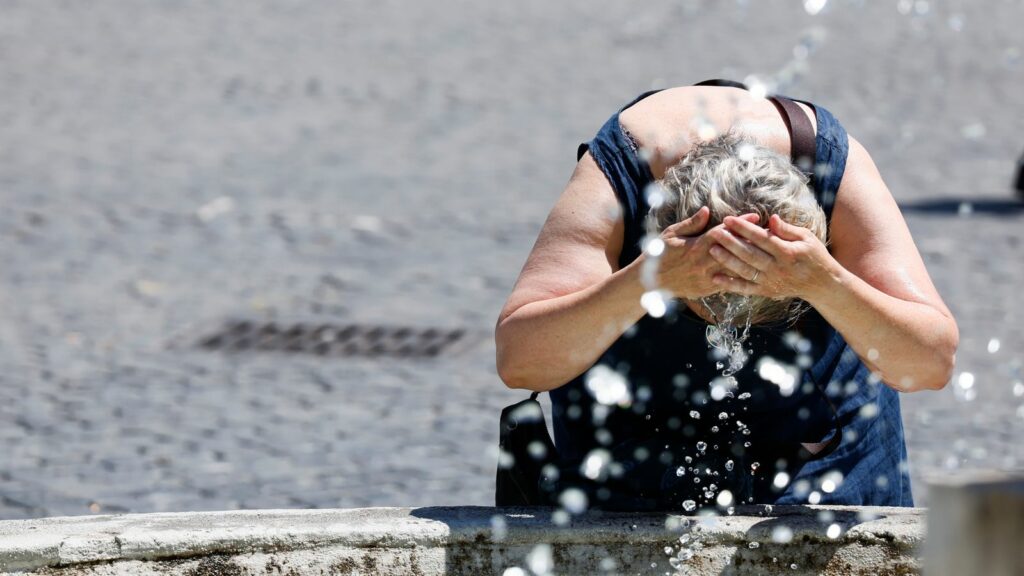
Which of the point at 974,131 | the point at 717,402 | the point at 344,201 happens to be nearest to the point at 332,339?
the point at 344,201

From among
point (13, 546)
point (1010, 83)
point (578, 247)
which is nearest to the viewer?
point (13, 546)

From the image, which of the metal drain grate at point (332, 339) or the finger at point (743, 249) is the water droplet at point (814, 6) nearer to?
the metal drain grate at point (332, 339)

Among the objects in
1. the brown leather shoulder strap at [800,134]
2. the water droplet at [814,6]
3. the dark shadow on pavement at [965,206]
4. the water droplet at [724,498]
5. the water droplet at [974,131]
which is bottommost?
the water droplet at [724,498]

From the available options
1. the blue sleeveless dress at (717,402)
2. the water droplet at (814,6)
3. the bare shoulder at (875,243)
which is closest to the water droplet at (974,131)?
the water droplet at (814,6)

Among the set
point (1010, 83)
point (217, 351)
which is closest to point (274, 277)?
point (217, 351)

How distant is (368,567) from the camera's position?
2756 millimetres

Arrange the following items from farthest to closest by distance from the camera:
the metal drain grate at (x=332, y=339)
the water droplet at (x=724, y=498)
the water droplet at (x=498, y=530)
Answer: the metal drain grate at (x=332, y=339)
the water droplet at (x=724, y=498)
the water droplet at (x=498, y=530)

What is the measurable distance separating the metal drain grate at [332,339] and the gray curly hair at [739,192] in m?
3.19

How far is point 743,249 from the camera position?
8.34 ft

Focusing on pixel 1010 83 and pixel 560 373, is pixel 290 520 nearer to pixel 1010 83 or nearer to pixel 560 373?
pixel 560 373

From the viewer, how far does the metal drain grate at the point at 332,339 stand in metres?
5.93

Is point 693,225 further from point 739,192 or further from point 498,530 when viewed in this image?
point 498,530

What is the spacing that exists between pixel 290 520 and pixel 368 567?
0.59 ft

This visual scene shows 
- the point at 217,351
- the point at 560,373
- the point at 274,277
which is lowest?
the point at 560,373
